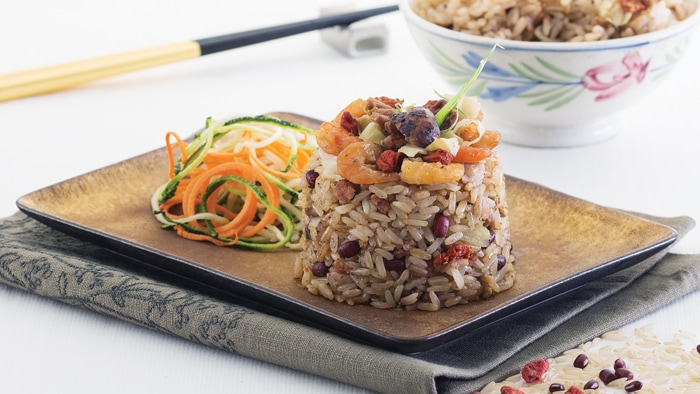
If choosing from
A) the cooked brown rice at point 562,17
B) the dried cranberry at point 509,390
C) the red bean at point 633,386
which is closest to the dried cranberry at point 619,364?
the red bean at point 633,386

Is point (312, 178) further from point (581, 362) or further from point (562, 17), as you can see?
point (562, 17)

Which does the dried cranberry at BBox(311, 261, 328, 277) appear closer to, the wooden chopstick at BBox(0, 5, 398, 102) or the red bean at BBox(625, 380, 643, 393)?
the red bean at BBox(625, 380, 643, 393)

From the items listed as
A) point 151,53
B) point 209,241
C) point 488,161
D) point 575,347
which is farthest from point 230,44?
point 575,347

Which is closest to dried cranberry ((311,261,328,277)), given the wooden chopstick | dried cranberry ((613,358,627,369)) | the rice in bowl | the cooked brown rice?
the rice in bowl

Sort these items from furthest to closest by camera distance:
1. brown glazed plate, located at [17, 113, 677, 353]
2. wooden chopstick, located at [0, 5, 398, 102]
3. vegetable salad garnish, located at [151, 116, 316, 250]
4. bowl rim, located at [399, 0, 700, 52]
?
wooden chopstick, located at [0, 5, 398, 102] < bowl rim, located at [399, 0, 700, 52] < vegetable salad garnish, located at [151, 116, 316, 250] < brown glazed plate, located at [17, 113, 677, 353]

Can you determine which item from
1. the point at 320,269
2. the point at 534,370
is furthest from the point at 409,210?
the point at 534,370

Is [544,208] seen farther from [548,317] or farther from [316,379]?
[316,379]
